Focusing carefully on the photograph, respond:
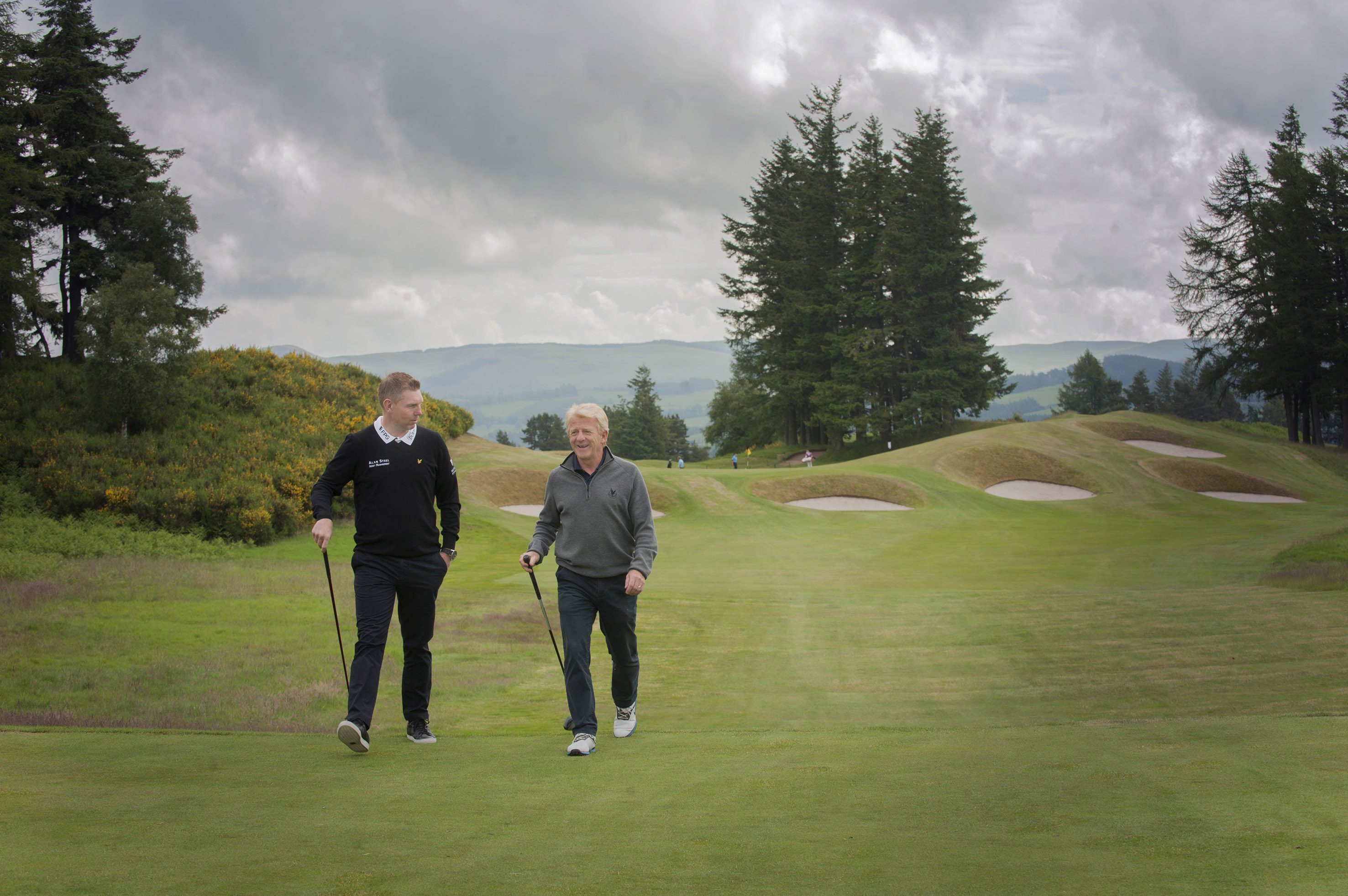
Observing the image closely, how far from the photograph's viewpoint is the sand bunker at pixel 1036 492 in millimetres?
38188

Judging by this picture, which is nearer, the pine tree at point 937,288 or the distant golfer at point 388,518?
the distant golfer at point 388,518

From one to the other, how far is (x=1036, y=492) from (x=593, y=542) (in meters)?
36.2

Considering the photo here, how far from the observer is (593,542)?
683cm

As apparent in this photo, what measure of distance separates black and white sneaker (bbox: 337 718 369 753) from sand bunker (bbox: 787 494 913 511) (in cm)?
2963

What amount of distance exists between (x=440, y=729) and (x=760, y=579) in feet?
43.4

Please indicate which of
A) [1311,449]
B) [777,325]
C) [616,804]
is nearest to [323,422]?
[616,804]

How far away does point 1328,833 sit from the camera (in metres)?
3.73

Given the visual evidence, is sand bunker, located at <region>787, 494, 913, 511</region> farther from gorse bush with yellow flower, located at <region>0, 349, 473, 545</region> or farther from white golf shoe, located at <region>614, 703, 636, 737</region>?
white golf shoe, located at <region>614, 703, 636, 737</region>

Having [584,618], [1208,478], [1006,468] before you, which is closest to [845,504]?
[1006,468]

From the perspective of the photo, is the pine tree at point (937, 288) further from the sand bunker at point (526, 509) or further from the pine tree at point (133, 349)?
the pine tree at point (133, 349)

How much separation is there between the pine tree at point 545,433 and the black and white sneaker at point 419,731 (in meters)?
139

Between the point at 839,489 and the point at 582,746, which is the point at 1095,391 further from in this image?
the point at 582,746

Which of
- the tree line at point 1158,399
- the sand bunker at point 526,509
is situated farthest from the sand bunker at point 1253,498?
the tree line at point 1158,399

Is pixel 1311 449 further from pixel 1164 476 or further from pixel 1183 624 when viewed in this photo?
pixel 1183 624
